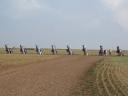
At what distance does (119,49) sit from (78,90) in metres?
59.4

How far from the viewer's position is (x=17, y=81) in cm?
2056

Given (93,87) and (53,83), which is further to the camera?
(53,83)

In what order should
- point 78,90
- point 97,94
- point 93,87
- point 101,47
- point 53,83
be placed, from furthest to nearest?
point 101,47, point 53,83, point 93,87, point 78,90, point 97,94

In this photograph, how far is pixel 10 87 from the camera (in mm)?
18047

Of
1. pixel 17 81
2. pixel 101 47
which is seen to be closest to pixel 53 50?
pixel 101 47

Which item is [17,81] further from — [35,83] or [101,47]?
[101,47]

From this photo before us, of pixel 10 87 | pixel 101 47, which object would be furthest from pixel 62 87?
pixel 101 47

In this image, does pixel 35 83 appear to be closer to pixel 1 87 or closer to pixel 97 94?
pixel 1 87

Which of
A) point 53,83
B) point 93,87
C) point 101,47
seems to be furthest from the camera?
point 101,47

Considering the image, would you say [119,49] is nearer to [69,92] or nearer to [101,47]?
[101,47]

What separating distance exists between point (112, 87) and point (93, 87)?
2.98ft

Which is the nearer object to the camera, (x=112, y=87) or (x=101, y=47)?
(x=112, y=87)

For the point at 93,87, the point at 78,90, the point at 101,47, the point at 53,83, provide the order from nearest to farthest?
the point at 78,90 → the point at 93,87 → the point at 53,83 → the point at 101,47

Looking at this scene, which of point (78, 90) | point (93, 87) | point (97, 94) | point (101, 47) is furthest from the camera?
point (101, 47)
